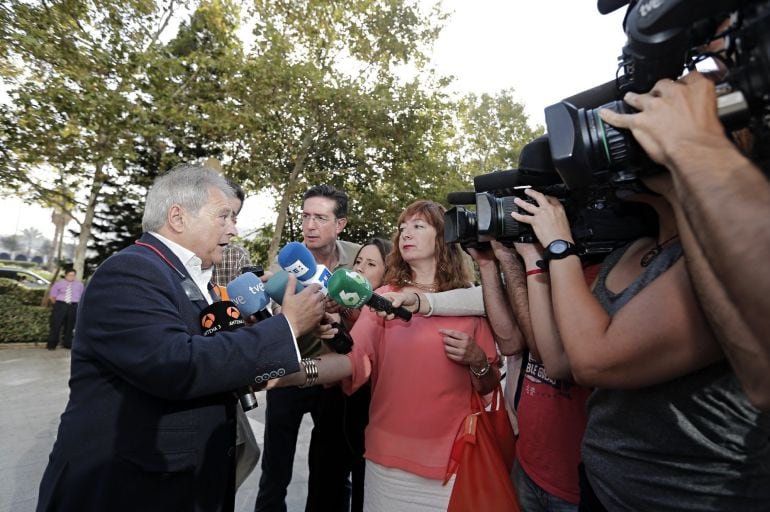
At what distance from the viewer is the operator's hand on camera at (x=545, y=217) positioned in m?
1.40

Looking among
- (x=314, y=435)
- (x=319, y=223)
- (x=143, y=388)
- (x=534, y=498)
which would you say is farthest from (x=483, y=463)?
(x=319, y=223)

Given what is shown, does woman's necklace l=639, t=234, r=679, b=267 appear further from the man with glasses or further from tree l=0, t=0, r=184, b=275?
tree l=0, t=0, r=184, b=275

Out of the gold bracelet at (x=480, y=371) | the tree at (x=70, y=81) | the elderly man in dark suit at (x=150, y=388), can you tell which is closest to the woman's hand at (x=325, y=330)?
the elderly man in dark suit at (x=150, y=388)

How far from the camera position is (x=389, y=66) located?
15484mm

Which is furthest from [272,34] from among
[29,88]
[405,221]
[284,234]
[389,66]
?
[405,221]

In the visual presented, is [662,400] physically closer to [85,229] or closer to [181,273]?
[181,273]

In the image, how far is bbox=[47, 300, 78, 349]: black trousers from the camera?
10.1 metres

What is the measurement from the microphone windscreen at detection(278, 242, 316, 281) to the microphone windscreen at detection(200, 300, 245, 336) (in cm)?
38

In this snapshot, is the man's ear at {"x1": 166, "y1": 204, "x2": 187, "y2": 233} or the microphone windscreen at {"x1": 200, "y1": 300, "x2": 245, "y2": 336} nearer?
the microphone windscreen at {"x1": 200, "y1": 300, "x2": 245, "y2": 336}

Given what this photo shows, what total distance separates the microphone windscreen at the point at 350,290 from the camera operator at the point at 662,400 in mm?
813

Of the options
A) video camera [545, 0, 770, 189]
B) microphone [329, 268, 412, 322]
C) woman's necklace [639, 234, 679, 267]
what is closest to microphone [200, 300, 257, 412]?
microphone [329, 268, 412, 322]

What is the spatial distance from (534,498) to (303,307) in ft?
4.05

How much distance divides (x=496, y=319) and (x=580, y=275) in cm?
91

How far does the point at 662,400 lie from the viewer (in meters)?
1.13
